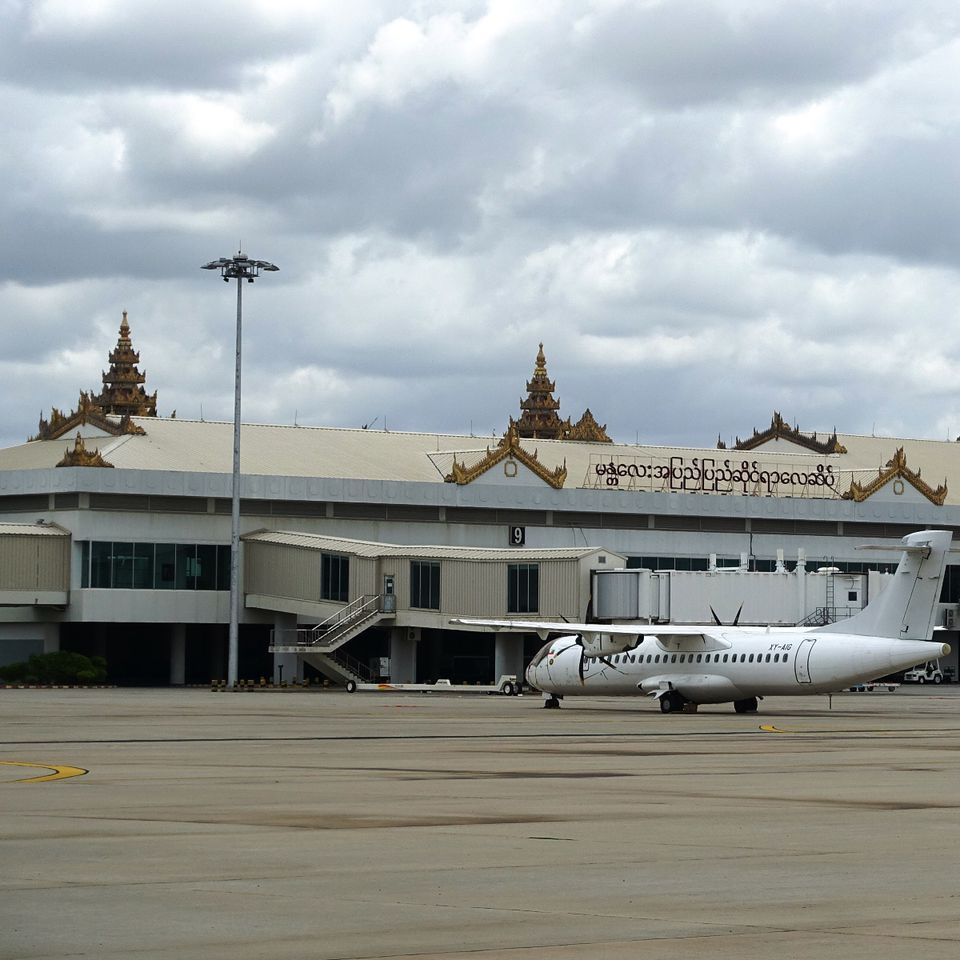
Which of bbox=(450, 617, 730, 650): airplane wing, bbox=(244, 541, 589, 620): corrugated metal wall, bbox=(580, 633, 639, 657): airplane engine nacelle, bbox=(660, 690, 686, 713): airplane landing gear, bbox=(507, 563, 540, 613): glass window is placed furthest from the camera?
bbox=(507, 563, 540, 613): glass window

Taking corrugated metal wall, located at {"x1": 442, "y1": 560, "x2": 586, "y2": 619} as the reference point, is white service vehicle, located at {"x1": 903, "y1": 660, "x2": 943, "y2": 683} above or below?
below

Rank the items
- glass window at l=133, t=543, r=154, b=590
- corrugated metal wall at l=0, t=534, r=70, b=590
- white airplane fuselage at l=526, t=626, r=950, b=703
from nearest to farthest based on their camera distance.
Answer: white airplane fuselage at l=526, t=626, r=950, b=703
corrugated metal wall at l=0, t=534, r=70, b=590
glass window at l=133, t=543, r=154, b=590

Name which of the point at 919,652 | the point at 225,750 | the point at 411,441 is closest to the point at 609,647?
the point at 919,652

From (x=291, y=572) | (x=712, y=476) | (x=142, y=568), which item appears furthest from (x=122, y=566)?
(x=712, y=476)

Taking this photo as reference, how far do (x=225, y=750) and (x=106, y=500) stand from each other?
68597 mm

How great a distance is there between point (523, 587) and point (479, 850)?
3119 inches

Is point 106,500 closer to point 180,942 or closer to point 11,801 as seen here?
point 11,801

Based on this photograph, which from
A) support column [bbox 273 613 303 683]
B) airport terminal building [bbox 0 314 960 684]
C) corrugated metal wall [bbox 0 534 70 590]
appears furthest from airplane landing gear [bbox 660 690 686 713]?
corrugated metal wall [bbox 0 534 70 590]

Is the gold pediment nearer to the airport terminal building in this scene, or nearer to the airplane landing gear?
the airport terminal building

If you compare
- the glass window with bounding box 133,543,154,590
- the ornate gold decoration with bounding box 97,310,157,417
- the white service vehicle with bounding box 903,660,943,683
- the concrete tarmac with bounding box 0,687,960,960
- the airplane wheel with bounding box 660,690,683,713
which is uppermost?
the ornate gold decoration with bounding box 97,310,157,417

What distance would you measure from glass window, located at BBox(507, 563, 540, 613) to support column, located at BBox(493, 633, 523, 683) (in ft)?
4.81

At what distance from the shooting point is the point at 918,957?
12.7 meters

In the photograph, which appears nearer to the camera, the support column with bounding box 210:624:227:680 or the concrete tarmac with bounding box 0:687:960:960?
the concrete tarmac with bounding box 0:687:960:960

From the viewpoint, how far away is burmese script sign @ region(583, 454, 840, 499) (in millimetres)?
117875
